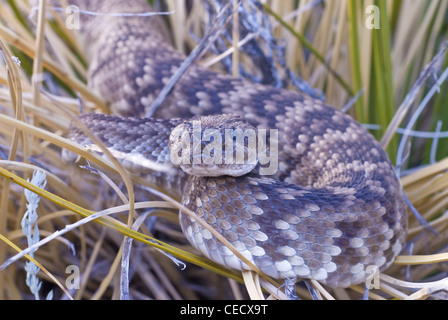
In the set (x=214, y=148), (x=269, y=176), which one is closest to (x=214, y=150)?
(x=214, y=148)

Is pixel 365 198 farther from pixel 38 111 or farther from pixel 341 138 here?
pixel 38 111

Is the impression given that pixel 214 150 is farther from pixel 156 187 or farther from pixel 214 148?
pixel 156 187

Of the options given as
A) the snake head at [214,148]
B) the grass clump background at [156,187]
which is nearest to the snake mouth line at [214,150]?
the snake head at [214,148]

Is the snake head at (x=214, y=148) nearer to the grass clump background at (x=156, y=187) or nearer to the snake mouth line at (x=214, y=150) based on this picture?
the snake mouth line at (x=214, y=150)

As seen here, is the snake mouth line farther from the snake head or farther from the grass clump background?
the grass clump background

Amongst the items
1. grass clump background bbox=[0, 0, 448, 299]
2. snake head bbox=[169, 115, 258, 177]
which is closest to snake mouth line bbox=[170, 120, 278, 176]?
snake head bbox=[169, 115, 258, 177]
